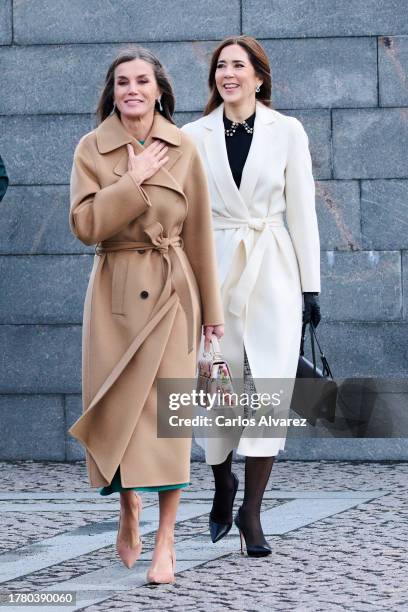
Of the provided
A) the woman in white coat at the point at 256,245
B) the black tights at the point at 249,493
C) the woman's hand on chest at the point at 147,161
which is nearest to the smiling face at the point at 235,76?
the woman in white coat at the point at 256,245

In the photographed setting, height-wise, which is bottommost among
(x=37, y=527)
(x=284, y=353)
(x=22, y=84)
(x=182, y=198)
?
(x=37, y=527)

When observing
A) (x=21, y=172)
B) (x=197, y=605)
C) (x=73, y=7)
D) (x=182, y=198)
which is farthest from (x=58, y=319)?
(x=197, y=605)

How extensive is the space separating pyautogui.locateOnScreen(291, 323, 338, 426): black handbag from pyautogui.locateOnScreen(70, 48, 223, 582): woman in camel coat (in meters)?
0.68

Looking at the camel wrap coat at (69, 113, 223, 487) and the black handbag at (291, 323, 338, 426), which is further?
the black handbag at (291, 323, 338, 426)

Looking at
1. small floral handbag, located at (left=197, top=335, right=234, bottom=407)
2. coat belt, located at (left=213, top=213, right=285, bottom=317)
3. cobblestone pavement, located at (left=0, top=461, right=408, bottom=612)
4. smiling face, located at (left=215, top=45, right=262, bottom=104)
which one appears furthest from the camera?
smiling face, located at (left=215, top=45, right=262, bottom=104)

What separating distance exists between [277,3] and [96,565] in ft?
13.0

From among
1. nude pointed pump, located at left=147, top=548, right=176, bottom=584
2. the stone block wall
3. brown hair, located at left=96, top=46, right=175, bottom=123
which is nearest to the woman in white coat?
brown hair, located at left=96, top=46, right=175, bottom=123

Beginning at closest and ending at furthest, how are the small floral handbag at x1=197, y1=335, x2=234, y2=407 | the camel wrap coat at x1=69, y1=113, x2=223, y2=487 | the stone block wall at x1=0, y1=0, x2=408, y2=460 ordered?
the camel wrap coat at x1=69, y1=113, x2=223, y2=487 → the small floral handbag at x1=197, y1=335, x2=234, y2=407 → the stone block wall at x1=0, y1=0, x2=408, y2=460

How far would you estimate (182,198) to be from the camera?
5.34 meters

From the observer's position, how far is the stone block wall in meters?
8.25

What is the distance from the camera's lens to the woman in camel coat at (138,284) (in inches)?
205

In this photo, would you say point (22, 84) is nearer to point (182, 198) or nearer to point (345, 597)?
point (182, 198)

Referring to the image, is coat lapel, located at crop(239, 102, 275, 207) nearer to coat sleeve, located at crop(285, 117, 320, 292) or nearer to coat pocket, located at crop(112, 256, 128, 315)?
coat sleeve, located at crop(285, 117, 320, 292)

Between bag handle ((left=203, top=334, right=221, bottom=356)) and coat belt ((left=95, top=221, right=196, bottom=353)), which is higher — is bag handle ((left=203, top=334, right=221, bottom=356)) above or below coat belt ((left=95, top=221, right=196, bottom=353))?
below
